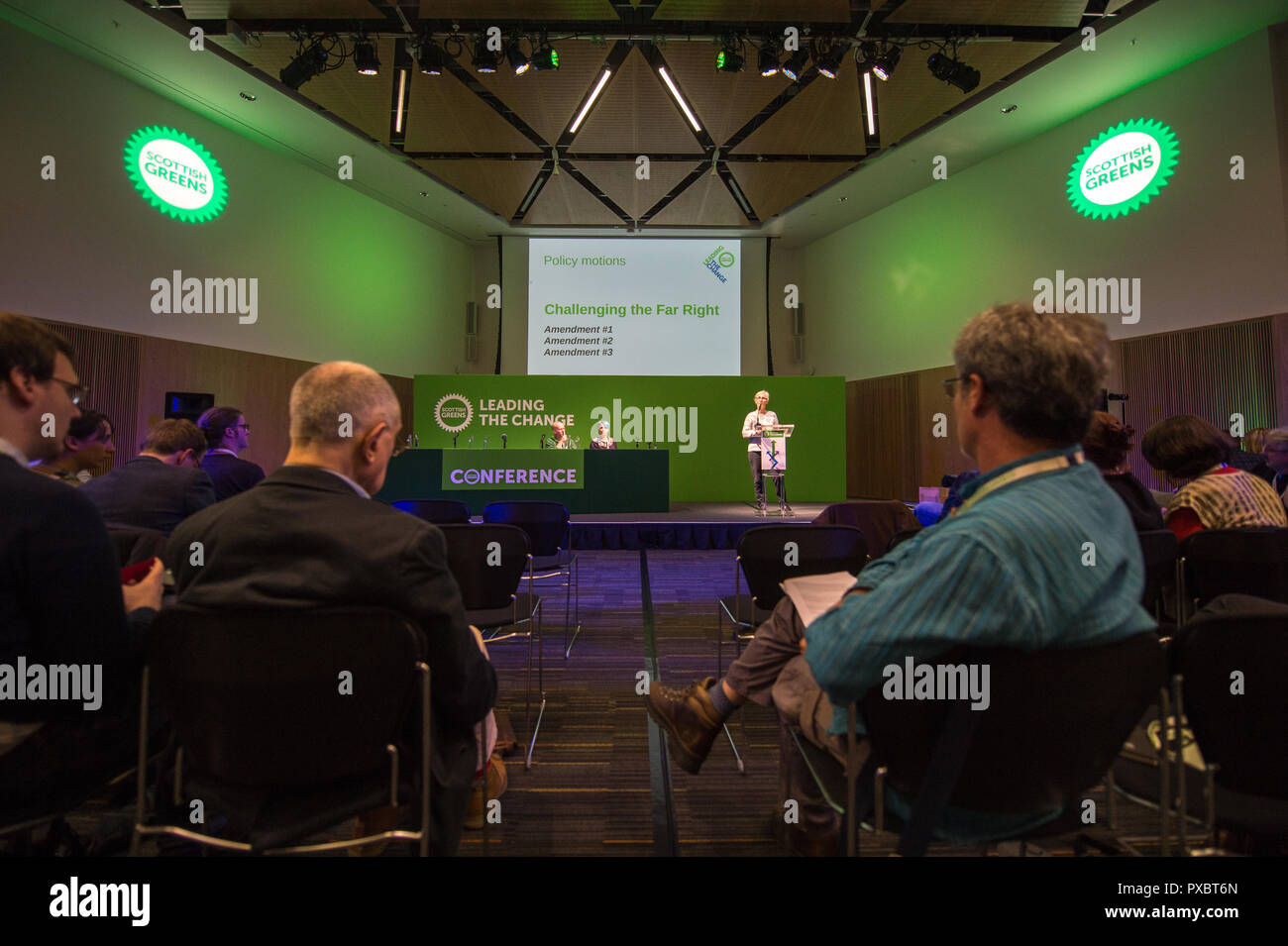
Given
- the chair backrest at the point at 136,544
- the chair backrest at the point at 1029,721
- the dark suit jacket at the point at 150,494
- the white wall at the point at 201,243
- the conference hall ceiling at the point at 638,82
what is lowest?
the chair backrest at the point at 1029,721

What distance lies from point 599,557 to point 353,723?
538 cm

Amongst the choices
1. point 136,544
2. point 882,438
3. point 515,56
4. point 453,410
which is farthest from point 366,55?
point 882,438

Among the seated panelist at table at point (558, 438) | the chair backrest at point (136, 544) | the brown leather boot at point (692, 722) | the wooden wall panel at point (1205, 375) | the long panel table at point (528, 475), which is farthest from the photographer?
the seated panelist at table at point (558, 438)

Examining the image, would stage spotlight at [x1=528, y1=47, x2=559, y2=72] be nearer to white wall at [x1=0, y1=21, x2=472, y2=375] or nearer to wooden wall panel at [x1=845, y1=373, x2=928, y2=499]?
white wall at [x1=0, y1=21, x2=472, y2=375]

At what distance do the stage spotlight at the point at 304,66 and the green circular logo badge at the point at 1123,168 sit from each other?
851cm

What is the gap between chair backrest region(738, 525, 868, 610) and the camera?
2500mm

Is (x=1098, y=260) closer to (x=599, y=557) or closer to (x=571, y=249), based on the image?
(x=599, y=557)

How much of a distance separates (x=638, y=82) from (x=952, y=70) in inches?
125

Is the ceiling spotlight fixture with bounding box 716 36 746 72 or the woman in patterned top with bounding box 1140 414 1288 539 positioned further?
the ceiling spotlight fixture with bounding box 716 36 746 72

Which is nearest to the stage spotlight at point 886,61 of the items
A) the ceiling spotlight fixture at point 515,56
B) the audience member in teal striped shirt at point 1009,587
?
the ceiling spotlight fixture at point 515,56

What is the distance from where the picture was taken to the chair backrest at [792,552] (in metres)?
2.50

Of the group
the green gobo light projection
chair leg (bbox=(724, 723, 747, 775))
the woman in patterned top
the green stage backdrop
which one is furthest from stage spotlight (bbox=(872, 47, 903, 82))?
the green gobo light projection

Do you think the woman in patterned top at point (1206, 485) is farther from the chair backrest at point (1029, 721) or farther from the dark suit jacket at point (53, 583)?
the dark suit jacket at point (53, 583)

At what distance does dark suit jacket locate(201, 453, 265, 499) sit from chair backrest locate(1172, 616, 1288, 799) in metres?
3.88
